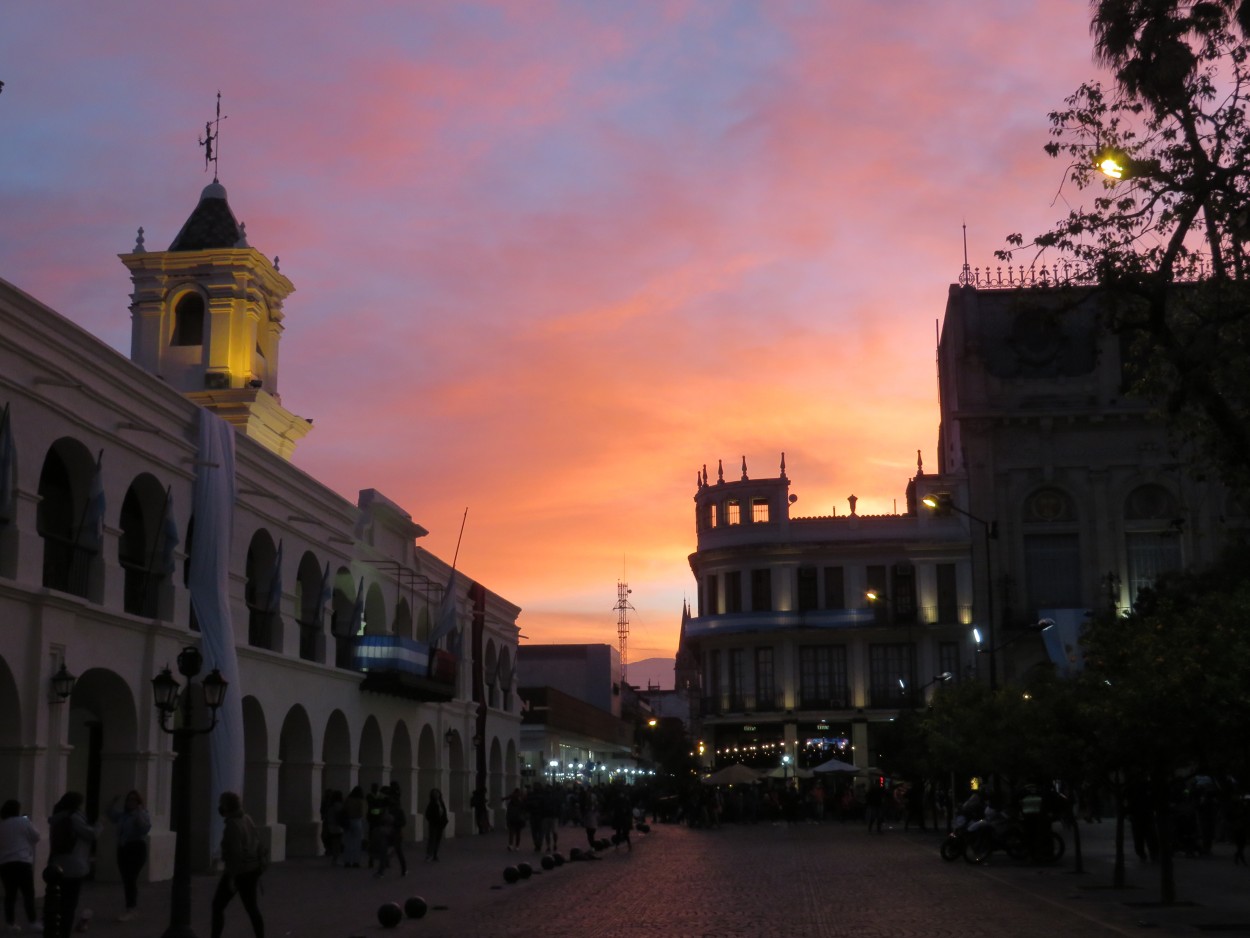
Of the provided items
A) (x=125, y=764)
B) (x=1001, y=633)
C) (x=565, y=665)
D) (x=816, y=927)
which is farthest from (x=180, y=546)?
(x=565, y=665)

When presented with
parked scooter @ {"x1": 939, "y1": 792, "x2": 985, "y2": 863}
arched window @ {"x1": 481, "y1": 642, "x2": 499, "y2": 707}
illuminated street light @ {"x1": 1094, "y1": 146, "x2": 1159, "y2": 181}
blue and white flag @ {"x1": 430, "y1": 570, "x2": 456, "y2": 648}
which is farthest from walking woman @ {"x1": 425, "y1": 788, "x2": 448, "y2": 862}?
illuminated street light @ {"x1": 1094, "y1": 146, "x2": 1159, "y2": 181}

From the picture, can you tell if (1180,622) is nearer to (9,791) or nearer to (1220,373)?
(1220,373)

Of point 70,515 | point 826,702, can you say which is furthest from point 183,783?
point 826,702

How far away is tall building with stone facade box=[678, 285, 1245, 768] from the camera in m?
68.5

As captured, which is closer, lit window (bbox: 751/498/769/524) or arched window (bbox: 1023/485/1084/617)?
arched window (bbox: 1023/485/1084/617)

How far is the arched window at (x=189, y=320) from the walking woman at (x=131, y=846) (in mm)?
25500

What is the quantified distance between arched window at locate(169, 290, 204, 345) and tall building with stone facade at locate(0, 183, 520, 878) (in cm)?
7

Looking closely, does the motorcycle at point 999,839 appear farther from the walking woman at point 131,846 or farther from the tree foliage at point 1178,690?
the walking woman at point 131,846

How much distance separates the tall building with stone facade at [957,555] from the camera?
225 ft

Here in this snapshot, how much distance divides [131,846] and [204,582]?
312 inches

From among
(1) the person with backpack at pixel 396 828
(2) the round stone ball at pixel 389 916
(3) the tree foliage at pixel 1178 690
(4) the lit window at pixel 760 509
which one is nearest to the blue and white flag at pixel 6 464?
(2) the round stone ball at pixel 389 916

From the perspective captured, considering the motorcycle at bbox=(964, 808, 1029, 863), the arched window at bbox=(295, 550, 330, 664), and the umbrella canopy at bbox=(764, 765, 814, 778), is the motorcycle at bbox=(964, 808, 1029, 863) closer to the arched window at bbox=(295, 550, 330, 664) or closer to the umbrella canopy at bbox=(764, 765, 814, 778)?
the arched window at bbox=(295, 550, 330, 664)

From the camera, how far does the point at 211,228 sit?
45906mm

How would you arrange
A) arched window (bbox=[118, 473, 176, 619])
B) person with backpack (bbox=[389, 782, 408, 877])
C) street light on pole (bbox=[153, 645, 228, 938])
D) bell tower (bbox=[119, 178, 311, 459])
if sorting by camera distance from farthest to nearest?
bell tower (bbox=[119, 178, 311, 459])
person with backpack (bbox=[389, 782, 408, 877])
arched window (bbox=[118, 473, 176, 619])
street light on pole (bbox=[153, 645, 228, 938])
